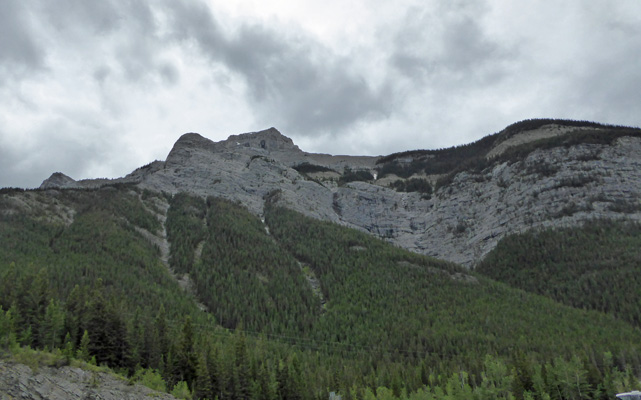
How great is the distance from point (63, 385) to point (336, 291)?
8731 centimetres

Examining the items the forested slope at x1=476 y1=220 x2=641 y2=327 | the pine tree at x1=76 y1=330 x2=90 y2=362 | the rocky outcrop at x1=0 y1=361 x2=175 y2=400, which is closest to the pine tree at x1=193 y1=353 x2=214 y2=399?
the rocky outcrop at x1=0 y1=361 x2=175 y2=400

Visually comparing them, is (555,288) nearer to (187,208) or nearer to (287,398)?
(287,398)

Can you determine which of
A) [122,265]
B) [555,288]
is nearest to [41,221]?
[122,265]

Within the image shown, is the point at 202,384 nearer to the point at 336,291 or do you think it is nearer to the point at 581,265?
the point at 336,291

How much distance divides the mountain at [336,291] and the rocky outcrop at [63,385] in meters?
1.82

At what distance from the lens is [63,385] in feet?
144

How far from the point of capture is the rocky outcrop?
38.2 metres

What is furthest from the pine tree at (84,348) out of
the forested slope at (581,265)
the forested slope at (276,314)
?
the forested slope at (581,265)

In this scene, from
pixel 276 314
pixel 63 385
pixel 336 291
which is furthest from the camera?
pixel 336 291

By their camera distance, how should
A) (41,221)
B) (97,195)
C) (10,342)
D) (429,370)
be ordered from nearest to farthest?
(10,342) → (429,370) → (41,221) → (97,195)

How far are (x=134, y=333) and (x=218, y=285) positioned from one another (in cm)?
4809

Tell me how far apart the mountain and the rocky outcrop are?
1818mm

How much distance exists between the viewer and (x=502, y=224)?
563 ft

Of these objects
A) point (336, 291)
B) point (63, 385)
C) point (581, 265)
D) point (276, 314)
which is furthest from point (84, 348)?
point (581, 265)
